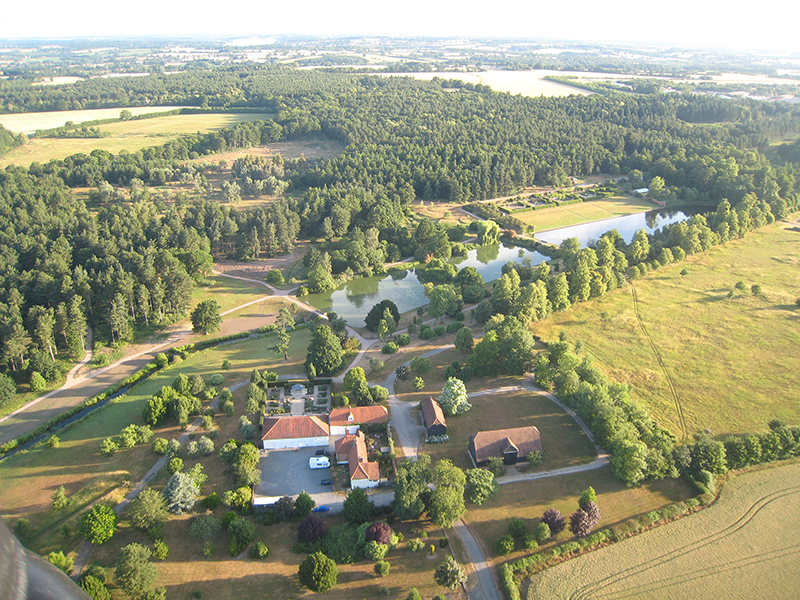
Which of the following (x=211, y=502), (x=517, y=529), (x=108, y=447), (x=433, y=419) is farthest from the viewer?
(x=433, y=419)

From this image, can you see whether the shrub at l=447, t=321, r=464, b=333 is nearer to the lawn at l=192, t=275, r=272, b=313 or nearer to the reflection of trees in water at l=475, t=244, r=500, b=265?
the reflection of trees in water at l=475, t=244, r=500, b=265

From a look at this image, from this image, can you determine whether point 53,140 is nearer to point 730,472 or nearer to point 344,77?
point 344,77

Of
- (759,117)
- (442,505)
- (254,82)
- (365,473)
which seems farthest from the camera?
(254,82)

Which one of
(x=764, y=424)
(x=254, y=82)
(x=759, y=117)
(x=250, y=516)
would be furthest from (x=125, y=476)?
(x=254, y=82)

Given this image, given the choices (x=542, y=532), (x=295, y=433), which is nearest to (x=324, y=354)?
(x=295, y=433)

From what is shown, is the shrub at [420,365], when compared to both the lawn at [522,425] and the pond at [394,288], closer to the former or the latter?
the lawn at [522,425]

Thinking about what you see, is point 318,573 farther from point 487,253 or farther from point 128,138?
point 128,138
